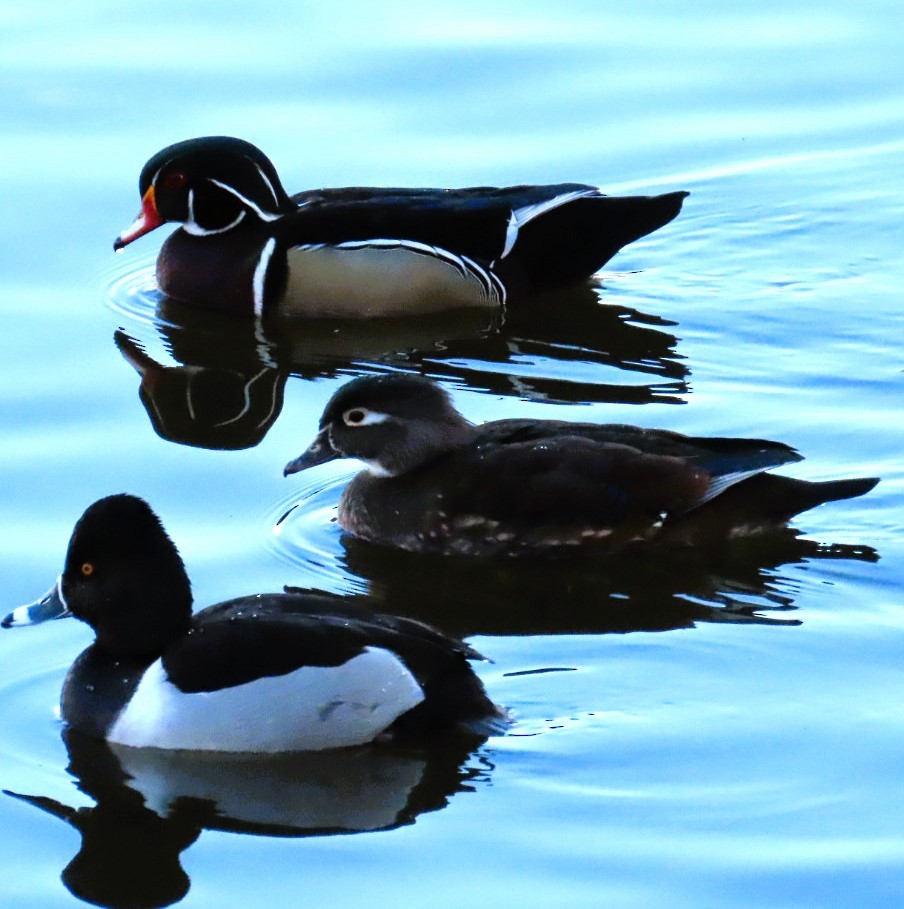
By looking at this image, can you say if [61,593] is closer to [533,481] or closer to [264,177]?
[533,481]

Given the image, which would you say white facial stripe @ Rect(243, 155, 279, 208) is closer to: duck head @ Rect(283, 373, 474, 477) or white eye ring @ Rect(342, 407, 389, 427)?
duck head @ Rect(283, 373, 474, 477)

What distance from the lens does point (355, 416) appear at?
33.0ft

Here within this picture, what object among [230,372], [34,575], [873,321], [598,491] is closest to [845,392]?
[873,321]

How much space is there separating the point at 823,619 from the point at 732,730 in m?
1.10

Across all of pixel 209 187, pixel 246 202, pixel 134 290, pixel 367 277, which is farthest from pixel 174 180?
pixel 367 277

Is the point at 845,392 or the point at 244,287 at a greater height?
the point at 244,287

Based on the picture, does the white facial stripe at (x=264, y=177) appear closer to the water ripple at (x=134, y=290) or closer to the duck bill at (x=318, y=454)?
the water ripple at (x=134, y=290)

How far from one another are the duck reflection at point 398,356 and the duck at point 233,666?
279 centimetres

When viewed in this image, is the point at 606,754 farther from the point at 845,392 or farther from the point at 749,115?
the point at 749,115

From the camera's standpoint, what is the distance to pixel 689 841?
7.36 metres

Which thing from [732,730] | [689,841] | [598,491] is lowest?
[689,841]

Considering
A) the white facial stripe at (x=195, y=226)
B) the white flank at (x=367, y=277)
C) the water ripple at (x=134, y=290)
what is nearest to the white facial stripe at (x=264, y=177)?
the white facial stripe at (x=195, y=226)

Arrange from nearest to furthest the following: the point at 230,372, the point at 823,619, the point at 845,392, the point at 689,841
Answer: the point at 689,841
the point at 823,619
the point at 845,392
the point at 230,372

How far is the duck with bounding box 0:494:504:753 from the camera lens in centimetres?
796
